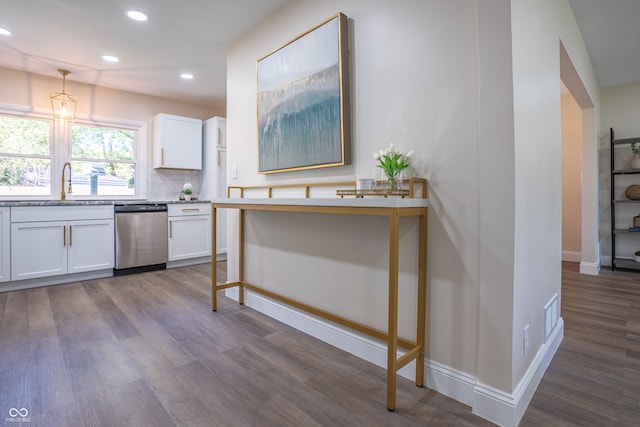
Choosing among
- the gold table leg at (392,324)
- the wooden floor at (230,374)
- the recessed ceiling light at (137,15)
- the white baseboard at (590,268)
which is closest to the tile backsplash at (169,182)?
the wooden floor at (230,374)

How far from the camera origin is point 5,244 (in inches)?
127

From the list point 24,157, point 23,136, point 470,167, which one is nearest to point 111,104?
point 23,136

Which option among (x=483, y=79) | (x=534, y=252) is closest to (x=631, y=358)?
(x=534, y=252)

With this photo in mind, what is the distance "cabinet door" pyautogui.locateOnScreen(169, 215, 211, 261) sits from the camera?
4318 millimetres

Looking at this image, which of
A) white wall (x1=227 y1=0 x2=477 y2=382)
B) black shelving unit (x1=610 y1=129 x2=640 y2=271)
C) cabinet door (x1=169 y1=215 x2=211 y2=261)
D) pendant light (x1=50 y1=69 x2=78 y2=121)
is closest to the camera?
white wall (x1=227 y1=0 x2=477 y2=382)

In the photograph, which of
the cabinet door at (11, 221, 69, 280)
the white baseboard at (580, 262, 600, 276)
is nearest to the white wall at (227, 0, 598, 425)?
the white baseboard at (580, 262, 600, 276)

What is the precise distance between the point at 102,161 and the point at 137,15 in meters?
2.43

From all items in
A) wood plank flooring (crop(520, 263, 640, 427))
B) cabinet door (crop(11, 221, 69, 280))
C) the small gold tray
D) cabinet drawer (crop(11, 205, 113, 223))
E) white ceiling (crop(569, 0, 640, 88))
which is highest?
white ceiling (crop(569, 0, 640, 88))

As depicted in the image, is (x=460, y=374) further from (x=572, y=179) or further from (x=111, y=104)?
(x=111, y=104)

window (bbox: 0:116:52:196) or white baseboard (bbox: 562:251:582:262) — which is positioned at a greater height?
window (bbox: 0:116:52:196)

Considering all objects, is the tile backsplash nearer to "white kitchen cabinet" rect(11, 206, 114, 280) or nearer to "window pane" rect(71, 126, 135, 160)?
"window pane" rect(71, 126, 135, 160)

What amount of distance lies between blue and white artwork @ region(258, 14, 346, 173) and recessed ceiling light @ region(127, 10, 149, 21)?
100cm

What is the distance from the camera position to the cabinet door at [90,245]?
362 centimetres

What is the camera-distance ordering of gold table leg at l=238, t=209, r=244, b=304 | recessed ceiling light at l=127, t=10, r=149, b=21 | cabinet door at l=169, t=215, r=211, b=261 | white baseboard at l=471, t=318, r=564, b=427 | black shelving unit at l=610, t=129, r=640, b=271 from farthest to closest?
cabinet door at l=169, t=215, r=211, b=261 < black shelving unit at l=610, t=129, r=640, b=271 < gold table leg at l=238, t=209, r=244, b=304 < recessed ceiling light at l=127, t=10, r=149, b=21 < white baseboard at l=471, t=318, r=564, b=427
